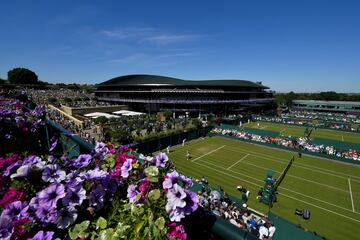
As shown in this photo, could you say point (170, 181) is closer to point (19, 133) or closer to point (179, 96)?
point (19, 133)

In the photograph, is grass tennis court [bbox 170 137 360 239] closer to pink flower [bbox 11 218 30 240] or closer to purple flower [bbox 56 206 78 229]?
purple flower [bbox 56 206 78 229]

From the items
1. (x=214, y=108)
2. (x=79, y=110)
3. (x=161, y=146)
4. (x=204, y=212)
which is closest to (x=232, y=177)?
(x=161, y=146)

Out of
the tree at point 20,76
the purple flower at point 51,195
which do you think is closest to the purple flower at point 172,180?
the purple flower at point 51,195

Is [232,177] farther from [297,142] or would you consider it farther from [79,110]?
[79,110]

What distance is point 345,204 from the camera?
1934 centimetres

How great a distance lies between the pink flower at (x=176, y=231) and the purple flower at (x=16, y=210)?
1112 mm

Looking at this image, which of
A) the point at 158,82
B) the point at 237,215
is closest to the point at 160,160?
the point at 237,215

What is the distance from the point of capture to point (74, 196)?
1723 mm

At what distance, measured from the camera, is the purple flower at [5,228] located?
144 cm

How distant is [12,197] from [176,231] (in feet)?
4.62

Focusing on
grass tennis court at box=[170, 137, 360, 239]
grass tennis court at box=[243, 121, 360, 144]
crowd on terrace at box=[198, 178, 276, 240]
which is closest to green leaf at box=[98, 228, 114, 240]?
crowd on terrace at box=[198, 178, 276, 240]

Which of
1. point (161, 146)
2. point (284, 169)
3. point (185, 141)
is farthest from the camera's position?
point (185, 141)

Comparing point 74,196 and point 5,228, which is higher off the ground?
point 74,196

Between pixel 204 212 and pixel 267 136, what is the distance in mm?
39722
